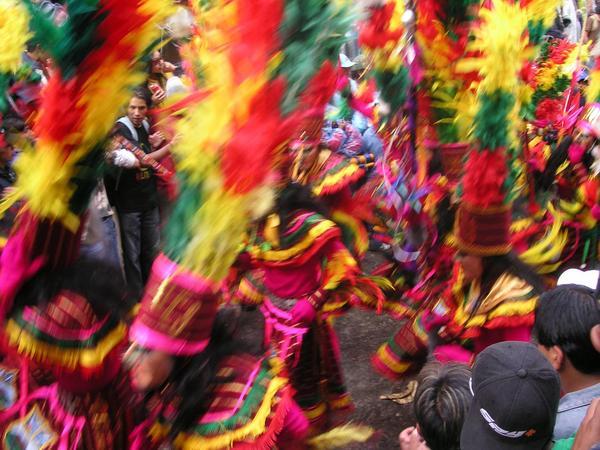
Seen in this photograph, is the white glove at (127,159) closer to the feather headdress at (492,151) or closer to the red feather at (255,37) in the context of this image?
the feather headdress at (492,151)

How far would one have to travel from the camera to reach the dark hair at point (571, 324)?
6.44 feet

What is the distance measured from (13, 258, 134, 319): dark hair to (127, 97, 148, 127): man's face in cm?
295

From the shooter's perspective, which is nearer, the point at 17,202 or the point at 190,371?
the point at 190,371

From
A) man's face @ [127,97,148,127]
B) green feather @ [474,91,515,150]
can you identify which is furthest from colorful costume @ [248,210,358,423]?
man's face @ [127,97,148,127]

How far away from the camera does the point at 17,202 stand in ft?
5.97

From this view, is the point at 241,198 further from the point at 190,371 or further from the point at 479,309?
the point at 479,309

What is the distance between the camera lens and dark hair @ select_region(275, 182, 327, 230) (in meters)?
3.06

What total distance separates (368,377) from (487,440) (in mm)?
2621

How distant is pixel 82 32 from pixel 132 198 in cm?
317

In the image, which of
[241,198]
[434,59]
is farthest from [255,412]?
[434,59]

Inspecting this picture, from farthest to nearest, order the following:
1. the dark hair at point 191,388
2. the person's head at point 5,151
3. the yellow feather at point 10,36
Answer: the person's head at point 5,151, the yellow feather at point 10,36, the dark hair at point 191,388

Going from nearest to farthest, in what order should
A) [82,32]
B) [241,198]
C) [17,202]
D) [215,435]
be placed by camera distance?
1. [241,198]
2. [82,32]
3. [215,435]
4. [17,202]

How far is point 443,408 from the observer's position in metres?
1.84

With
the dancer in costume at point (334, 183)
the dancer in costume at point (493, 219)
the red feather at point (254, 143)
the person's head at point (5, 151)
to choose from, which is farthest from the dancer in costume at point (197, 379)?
the person's head at point (5, 151)
